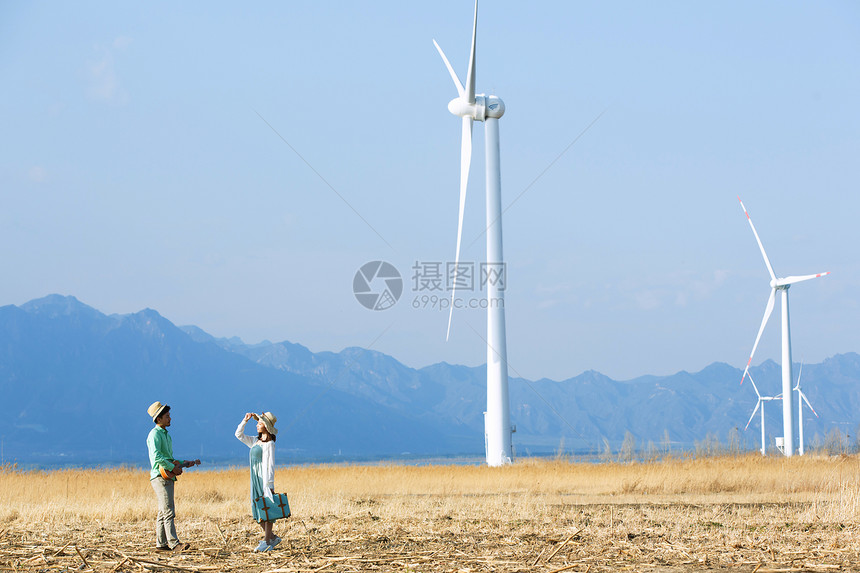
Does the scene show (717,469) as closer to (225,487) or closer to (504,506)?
(504,506)

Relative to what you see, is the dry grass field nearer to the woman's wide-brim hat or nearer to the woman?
the woman

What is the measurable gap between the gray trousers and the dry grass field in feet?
0.96

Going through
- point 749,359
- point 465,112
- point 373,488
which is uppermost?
point 465,112

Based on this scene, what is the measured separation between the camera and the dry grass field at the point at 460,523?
11109 mm

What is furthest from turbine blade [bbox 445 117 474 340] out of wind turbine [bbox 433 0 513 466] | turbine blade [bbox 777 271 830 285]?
turbine blade [bbox 777 271 830 285]

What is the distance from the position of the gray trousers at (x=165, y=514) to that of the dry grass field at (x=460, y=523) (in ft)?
0.96

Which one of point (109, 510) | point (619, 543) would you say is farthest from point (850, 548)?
point (109, 510)

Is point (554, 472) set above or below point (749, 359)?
below

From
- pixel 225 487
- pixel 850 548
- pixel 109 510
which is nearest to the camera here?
pixel 850 548

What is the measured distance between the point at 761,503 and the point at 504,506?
6.11 metres

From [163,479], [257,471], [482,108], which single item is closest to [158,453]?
[163,479]

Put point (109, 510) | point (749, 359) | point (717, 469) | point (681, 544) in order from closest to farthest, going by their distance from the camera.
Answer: point (681, 544) < point (109, 510) < point (717, 469) < point (749, 359)

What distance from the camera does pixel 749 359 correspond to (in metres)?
45.5

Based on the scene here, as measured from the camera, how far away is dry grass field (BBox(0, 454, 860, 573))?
437 inches
